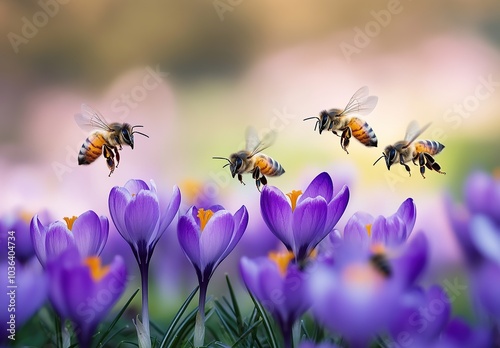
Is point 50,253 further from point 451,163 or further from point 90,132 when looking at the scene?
point 451,163

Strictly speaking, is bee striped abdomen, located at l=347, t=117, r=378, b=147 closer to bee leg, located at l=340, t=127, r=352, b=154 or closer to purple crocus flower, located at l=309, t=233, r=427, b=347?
bee leg, located at l=340, t=127, r=352, b=154

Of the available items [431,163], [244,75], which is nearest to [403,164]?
[431,163]

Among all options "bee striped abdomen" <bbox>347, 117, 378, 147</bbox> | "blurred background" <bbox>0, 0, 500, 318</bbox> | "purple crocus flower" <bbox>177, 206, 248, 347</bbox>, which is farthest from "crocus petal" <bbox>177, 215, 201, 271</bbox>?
"blurred background" <bbox>0, 0, 500, 318</bbox>

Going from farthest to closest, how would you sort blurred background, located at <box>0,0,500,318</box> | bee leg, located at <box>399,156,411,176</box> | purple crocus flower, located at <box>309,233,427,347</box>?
blurred background, located at <box>0,0,500,318</box>, bee leg, located at <box>399,156,411,176</box>, purple crocus flower, located at <box>309,233,427,347</box>

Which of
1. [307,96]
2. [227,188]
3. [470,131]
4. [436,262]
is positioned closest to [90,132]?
[227,188]

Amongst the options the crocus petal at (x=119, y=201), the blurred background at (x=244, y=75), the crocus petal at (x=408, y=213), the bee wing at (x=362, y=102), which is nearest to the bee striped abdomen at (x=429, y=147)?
the bee wing at (x=362, y=102)

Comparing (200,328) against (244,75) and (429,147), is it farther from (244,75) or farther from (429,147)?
(244,75)
